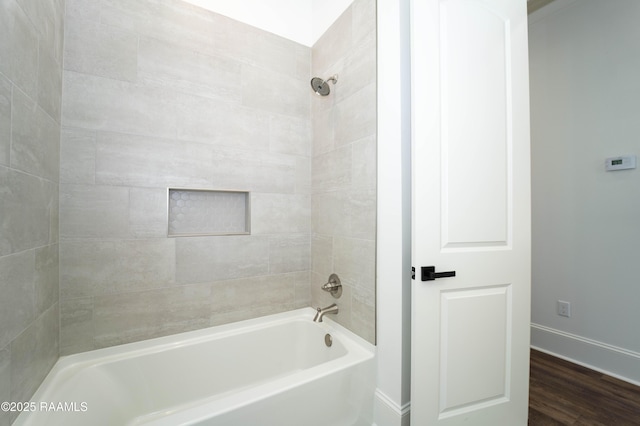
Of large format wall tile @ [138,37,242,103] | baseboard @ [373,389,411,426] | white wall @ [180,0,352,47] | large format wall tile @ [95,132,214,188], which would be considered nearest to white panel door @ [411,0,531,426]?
baseboard @ [373,389,411,426]

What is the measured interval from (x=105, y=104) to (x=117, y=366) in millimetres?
1389

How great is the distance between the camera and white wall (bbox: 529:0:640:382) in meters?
1.81

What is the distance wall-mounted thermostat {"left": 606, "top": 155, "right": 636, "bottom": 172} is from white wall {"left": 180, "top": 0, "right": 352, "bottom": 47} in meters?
2.25

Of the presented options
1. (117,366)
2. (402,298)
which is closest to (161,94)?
(117,366)

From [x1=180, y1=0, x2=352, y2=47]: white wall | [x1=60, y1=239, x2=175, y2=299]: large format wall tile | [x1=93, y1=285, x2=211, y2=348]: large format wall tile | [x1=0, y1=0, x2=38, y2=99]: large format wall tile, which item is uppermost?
[x1=180, y1=0, x2=352, y2=47]: white wall

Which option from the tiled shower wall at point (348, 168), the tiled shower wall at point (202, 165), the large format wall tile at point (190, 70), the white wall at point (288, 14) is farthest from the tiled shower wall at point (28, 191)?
the tiled shower wall at point (348, 168)

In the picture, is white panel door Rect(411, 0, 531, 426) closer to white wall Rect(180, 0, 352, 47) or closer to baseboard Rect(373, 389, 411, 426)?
baseboard Rect(373, 389, 411, 426)

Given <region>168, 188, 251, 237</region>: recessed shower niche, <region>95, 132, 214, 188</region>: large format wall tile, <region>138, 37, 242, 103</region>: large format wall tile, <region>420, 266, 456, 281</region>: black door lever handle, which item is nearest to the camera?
<region>420, 266, 456, 281</region>: black door lever handle

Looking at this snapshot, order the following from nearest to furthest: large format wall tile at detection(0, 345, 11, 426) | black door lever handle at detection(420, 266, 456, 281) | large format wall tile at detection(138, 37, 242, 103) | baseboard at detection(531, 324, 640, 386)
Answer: large format wall tile at detection(0, 345, 11, 426) < black door lever handle at detection(420, 266, 456, 281) < large format wall tile at detection(138, 37, 242, 103) < baseboard at detection(531, 324, 640, 386)

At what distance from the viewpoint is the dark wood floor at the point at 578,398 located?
1.44 m

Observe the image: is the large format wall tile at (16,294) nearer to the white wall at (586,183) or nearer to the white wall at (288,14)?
the white wall at (288,14)

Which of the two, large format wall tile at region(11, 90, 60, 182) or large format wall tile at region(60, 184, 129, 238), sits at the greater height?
large format wall tile at region(11, 90, 60, 182)

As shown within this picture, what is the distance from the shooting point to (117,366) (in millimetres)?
1288

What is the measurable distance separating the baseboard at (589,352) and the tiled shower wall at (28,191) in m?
3.35
